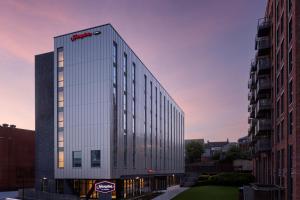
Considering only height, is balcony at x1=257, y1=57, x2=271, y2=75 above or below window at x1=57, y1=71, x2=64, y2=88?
above

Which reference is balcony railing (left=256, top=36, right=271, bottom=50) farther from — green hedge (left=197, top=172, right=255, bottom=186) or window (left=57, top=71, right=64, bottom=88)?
window (left=57, top=71, right=64, bottom=88)

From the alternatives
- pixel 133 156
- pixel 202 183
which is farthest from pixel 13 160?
pixel 202 183

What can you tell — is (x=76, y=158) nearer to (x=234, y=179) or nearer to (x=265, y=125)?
(x=265, y=125)

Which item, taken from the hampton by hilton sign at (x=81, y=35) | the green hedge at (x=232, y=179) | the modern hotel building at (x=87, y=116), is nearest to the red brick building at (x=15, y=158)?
the modern hotel building at (x=87, y=116)

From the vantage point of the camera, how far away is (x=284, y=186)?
33719mm

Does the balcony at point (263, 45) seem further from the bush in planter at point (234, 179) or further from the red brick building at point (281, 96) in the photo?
the bush in planter at point (234, 179)

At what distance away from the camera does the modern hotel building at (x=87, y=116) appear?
131ft

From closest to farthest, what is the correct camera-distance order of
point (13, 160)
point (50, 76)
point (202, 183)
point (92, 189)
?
point (92, 189), point (50, 76), point (13, 160), point (202, 183)

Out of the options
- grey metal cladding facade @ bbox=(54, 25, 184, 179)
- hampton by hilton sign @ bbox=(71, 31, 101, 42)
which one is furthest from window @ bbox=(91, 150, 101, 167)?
hampton by hilton sign @ bbox=(71, 31, 101, 42)

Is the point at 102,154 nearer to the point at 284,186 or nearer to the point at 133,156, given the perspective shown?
the point at 133,156

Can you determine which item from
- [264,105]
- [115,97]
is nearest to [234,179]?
[264,105]

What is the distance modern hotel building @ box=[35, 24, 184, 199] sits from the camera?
131 feet

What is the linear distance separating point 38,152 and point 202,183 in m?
37.9

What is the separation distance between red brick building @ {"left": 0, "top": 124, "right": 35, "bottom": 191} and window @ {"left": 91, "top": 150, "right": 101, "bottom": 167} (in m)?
19.6
